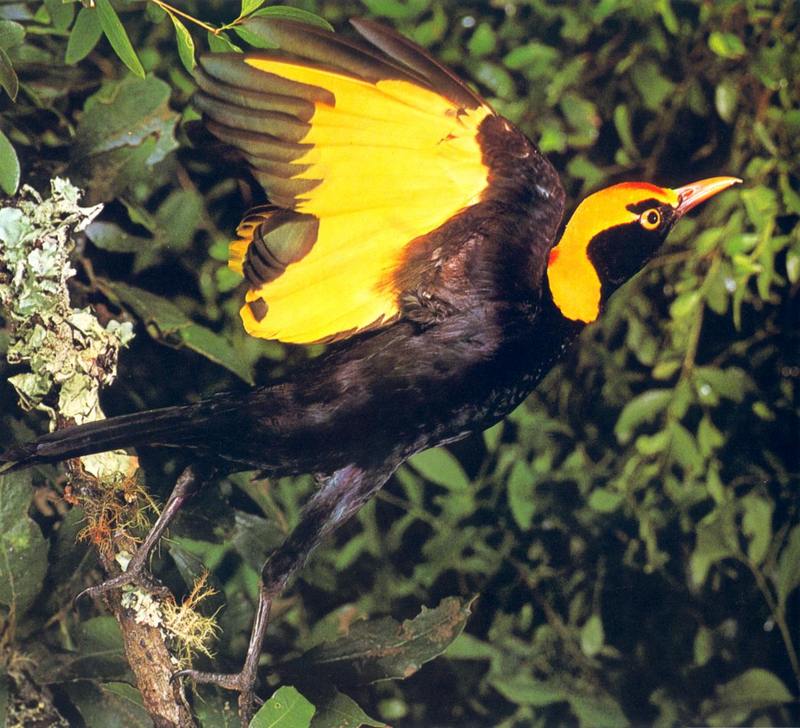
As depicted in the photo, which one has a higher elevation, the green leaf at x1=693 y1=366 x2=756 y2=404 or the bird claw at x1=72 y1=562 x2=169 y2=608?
the green leaf at x1=693 y1=366 x2=756 y2=404

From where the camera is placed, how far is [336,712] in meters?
0.93

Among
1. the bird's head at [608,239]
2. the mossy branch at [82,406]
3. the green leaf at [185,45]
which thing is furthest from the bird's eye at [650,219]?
the mossy branch at [82,406]

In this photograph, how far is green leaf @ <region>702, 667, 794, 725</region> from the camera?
3.45 feet

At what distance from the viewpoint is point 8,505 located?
90 cm

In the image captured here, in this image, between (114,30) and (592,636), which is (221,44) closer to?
(114,30)

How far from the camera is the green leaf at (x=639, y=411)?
1.04 meters

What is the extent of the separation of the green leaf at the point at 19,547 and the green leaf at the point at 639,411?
647 mm

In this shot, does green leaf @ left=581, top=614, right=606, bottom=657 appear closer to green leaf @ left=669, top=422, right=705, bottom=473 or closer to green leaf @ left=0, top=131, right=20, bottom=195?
green leaf @ left=669, top=422, right=705, bottom=473

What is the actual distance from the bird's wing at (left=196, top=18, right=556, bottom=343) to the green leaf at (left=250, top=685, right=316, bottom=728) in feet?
1.22

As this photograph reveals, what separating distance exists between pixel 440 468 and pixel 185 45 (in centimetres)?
51

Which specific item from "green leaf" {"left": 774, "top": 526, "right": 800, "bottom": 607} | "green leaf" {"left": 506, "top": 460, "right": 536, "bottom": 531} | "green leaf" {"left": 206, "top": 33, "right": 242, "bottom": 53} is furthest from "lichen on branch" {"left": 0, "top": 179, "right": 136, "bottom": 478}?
"green leaf" {"left": 774, "top": 526, "right": 800, "bottom": 607}

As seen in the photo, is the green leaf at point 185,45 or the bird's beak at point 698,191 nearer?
the green leaf at point 185,45

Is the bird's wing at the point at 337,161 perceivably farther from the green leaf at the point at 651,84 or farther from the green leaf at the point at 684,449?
the green leaf at the point at 684,449

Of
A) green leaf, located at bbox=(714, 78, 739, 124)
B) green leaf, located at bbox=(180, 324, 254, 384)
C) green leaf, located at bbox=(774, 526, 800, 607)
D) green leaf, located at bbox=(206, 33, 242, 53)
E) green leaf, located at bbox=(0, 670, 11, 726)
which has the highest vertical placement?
green leaf, located at bbox=(206, 33, 242, 53)
